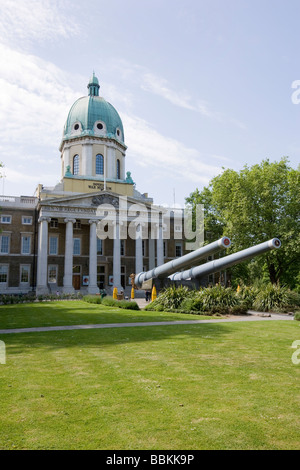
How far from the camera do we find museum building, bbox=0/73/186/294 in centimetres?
4738

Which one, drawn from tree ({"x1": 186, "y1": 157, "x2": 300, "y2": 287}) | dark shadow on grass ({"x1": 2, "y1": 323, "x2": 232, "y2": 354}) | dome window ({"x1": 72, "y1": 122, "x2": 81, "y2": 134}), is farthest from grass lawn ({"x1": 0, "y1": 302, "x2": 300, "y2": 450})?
dome window ({"x1": 72, "y1": 122, "x2": 81, "y2": 134})

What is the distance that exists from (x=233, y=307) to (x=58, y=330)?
1104 cm

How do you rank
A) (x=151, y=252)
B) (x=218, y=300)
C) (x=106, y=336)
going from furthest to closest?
(x=151, y=252) → (x=218, y=300) → (x=106, y=336)

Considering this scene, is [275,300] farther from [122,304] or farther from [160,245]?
[160,245]

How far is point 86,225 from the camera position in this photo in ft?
171

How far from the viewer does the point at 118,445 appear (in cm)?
440

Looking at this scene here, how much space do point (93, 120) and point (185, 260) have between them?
38562mm

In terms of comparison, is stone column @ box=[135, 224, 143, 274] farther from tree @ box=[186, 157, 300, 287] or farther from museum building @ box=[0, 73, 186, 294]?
tree @ box=[186, 157, 300, 287]

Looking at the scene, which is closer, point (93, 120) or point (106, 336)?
point (106, 336)

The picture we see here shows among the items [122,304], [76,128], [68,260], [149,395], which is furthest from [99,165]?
[149,395]

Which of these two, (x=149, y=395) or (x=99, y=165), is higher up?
(x=99, y=165)

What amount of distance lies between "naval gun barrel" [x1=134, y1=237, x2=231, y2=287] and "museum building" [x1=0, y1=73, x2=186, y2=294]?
1800 centimetres

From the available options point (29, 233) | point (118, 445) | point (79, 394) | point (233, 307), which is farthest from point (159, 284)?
point (29, 233)
